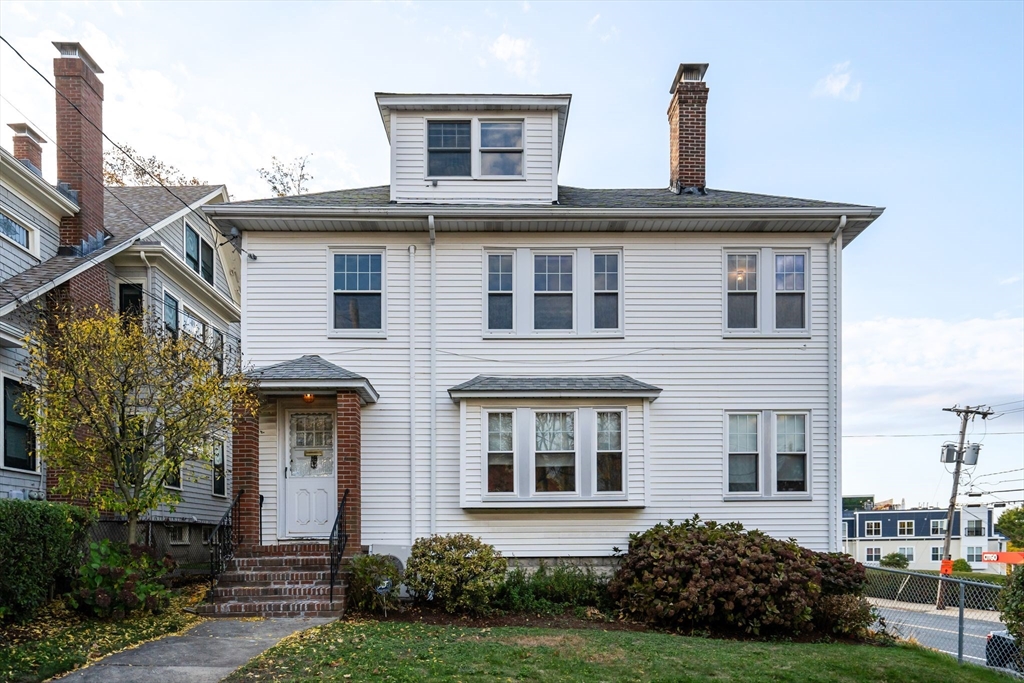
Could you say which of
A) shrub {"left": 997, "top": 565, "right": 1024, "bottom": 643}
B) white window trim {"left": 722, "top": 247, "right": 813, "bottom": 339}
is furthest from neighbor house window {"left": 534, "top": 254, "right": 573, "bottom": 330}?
shrub {"left": 997, "top": 565, "right": 1024, "bottom": 643}

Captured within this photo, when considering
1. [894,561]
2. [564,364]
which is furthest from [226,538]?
[894,561]

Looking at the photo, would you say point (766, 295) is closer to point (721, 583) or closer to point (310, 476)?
point (721, 583)

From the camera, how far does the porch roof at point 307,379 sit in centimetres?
1215

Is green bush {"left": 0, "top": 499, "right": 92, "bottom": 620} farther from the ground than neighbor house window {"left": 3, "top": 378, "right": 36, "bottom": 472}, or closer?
closer

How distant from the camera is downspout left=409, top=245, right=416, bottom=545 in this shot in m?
13.0

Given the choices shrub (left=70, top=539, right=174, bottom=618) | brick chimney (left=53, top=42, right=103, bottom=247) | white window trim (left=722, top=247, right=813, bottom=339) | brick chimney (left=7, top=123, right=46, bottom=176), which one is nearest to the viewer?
shrub (left=70, top=539, right=174, bottom=618)

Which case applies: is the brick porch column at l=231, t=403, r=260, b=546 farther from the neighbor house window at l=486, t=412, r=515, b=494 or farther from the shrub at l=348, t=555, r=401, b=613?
the neighbor house window at l=486, t=412, r=515, b=494

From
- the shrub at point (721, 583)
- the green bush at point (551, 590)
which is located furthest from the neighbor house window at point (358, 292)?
the shrub at point (721, 583)

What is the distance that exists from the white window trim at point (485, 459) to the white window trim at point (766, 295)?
4035 mm

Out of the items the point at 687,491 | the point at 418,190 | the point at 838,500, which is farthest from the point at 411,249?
the point at 838,500

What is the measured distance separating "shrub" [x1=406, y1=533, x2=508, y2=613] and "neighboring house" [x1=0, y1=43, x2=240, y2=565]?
3946 millimetres

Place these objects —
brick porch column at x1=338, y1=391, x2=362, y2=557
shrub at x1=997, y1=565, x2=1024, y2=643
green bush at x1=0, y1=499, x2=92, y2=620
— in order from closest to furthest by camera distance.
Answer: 1. green bush at x1=0, y1=499, x2=92, y2=620
2. shrub at x1=997, y1=565, x2=1024, y2=643
3. brick porch column at x1=338, y1=391, x2=362, y2=557

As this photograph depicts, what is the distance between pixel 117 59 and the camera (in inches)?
660

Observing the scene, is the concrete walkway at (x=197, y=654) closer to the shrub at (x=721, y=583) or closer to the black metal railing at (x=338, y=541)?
the black metal railing at (x=338, y=541)
